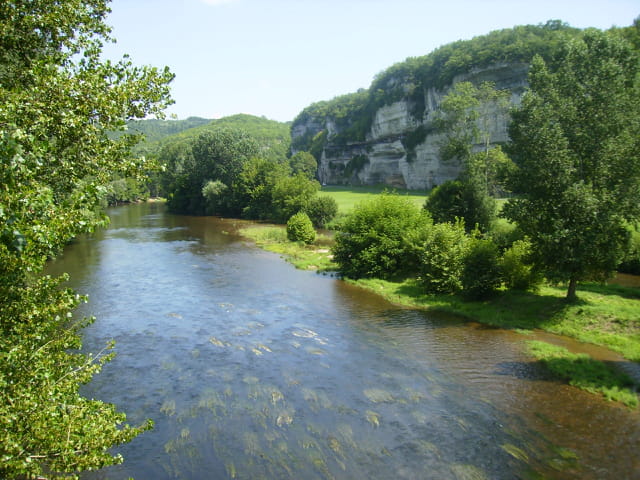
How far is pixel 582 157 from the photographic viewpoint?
19375 millimetres

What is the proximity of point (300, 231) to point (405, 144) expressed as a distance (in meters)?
58.9

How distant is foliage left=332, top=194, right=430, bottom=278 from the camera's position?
2989cm

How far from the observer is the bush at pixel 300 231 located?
156 ft

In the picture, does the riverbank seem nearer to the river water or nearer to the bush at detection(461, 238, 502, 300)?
the bush at detection(461, 238, 502, 300)

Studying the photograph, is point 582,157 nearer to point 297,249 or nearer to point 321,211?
point 297,249

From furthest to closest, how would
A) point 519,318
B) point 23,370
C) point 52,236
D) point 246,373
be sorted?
1. point 519,318
2. point 246,373
3. point 23,370
4. point 52,236

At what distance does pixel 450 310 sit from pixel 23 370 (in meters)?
20.3

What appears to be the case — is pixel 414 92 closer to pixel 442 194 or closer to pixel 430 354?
pixel 442 194

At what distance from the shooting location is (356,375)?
16391 millimetres

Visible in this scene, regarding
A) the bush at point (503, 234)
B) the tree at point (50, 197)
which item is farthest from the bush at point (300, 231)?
the tree at point (50, 197)

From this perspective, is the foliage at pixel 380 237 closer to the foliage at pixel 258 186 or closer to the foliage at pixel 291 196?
the foliage at pixel 291 196

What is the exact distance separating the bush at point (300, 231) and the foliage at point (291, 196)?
44.4ft

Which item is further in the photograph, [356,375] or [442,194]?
[442,194]

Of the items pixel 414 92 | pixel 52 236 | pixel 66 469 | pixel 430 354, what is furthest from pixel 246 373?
pixel 414 92
